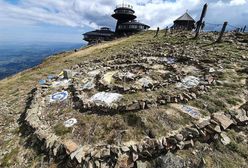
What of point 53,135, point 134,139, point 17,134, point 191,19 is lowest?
point 17,134

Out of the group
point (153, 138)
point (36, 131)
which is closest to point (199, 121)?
point (153, 138)

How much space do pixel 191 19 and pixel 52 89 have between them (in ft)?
204

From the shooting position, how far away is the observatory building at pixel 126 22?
7688 centimetres

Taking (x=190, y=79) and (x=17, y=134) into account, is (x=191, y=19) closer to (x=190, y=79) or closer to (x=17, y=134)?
(x=190, y=79)

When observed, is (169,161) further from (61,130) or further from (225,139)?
(61,130)

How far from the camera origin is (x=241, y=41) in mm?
31516

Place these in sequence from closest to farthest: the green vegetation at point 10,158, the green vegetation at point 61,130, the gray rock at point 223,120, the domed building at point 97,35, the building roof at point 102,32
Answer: the gray rock at point 223,120
the green vegetation at point 10,158
the green vegetation at point 61,130
the domed building at point 97,35
the building roof at point 102,32

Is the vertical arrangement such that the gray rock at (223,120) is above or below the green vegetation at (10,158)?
above

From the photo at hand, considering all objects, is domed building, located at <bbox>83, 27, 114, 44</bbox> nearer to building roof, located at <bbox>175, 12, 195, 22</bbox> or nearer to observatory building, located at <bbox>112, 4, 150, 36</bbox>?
observatory building, located at <bbox>112, 4, 150, 36</bbox>

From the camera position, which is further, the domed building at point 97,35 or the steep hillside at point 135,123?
the domed building at point 97,35

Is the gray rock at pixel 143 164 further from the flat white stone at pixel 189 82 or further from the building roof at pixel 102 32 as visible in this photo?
the building roof at pixel 102 32

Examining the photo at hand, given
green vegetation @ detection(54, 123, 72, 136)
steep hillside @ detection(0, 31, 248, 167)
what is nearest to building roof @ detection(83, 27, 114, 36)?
steep hillside @ detection(0, 31, 248, 167)

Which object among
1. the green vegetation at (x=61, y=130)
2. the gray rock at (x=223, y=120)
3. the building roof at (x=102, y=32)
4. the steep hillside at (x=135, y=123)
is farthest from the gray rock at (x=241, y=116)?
the building roof at (x=102, y=32)

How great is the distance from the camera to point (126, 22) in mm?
79875
